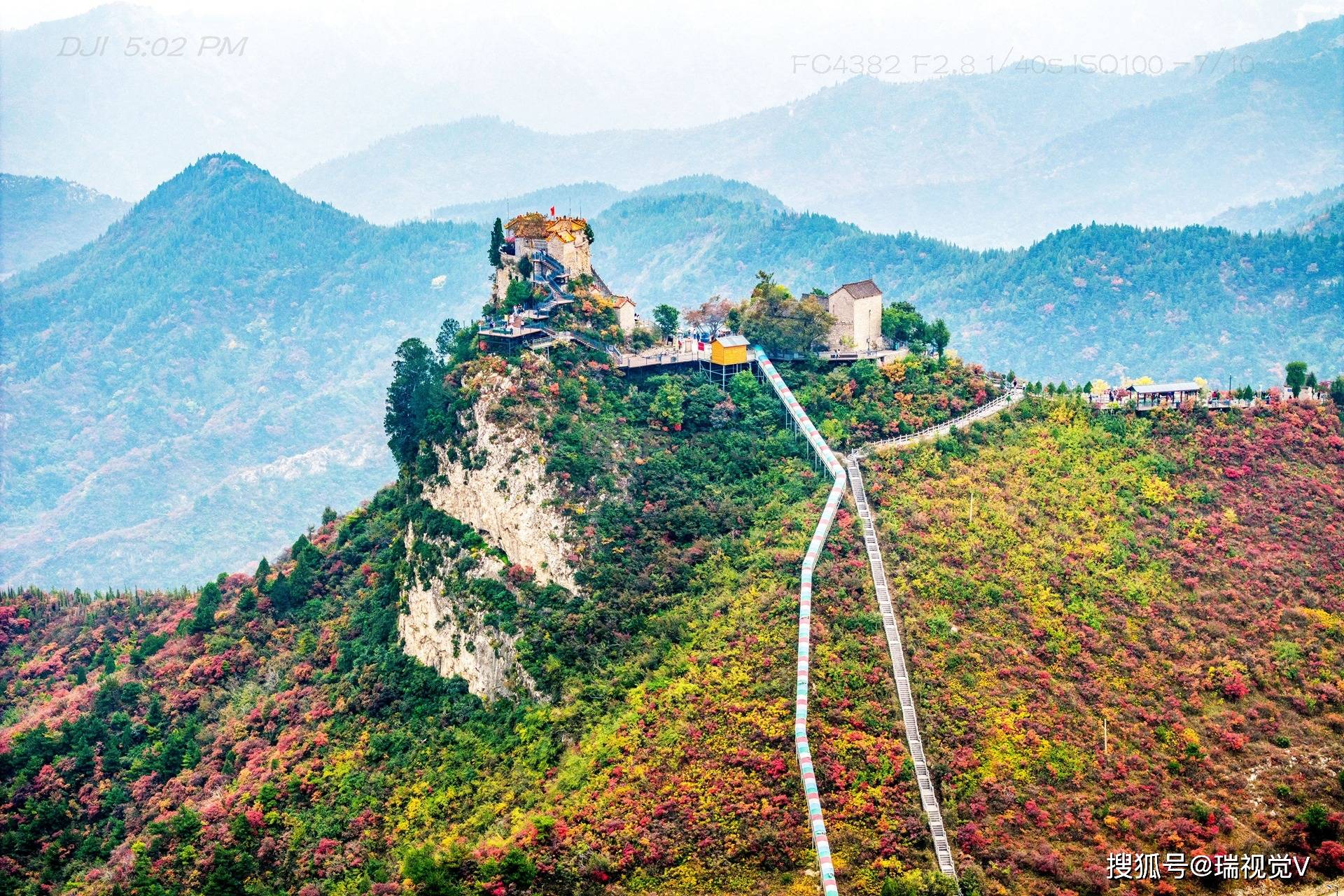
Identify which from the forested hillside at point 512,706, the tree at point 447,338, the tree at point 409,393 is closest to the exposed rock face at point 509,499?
the forested hillside at point 512,706

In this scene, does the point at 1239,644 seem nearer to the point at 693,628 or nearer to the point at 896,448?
the point at 896,448

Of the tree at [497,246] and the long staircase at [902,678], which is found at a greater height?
the tree at [497,246]

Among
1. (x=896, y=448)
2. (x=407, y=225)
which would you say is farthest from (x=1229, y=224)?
(x=896, y=448)

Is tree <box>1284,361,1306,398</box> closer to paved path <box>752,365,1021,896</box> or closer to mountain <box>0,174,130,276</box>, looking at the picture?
paved path <box>752,365,1021,896</box>

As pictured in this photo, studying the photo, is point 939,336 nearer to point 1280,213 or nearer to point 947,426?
point 947,426

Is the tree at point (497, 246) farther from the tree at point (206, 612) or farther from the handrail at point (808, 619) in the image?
the tree at point (206, 612)

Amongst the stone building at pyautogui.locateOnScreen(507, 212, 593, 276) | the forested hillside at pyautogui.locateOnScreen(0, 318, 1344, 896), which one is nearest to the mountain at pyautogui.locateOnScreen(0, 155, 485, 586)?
the forested hillside at pyautogui.locateOnScreen(0, 318, 1344, 896)
